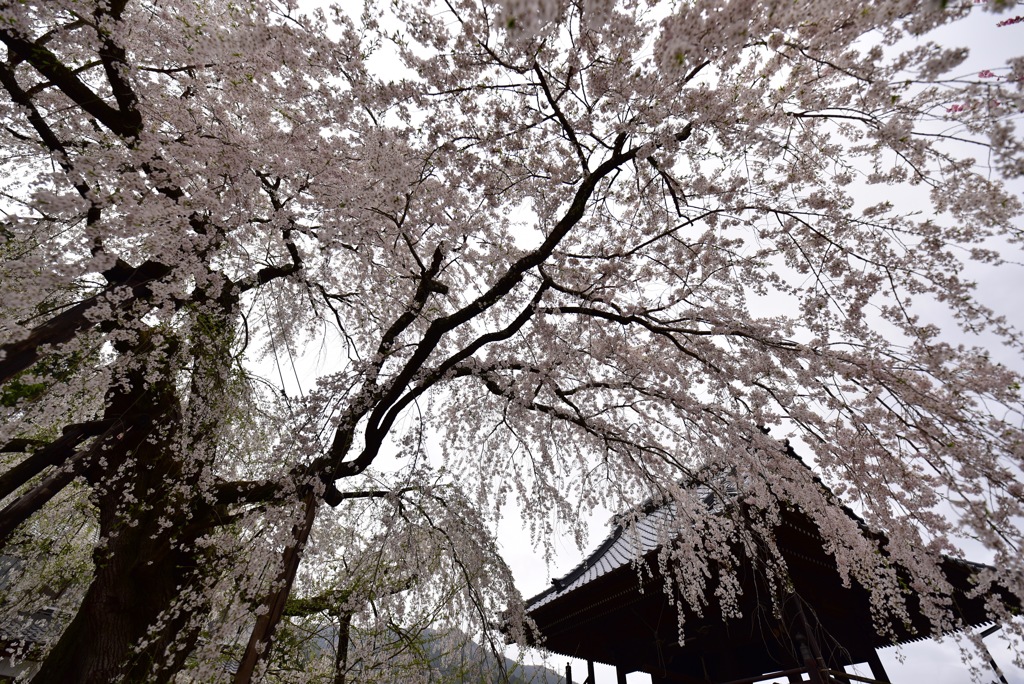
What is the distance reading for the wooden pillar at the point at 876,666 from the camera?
19.9 feet

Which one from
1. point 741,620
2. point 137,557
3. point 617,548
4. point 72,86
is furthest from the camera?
point 617,548

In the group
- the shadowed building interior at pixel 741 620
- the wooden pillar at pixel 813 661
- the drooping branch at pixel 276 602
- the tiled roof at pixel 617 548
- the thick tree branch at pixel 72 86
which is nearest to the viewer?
the drooping branch at pixel 276 602

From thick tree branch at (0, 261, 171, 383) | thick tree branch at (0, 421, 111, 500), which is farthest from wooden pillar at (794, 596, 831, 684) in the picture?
thick tree branch at (0, 421, 111, 500)

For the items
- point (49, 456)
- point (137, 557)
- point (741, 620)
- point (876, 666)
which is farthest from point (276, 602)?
point (876, 666)

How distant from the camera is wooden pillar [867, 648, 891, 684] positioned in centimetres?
606

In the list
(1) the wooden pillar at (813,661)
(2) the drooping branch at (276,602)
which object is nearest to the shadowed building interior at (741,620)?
(1) the wooden pillar at (813,661)

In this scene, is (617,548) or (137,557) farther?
(617,548)

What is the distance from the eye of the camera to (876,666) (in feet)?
20.4

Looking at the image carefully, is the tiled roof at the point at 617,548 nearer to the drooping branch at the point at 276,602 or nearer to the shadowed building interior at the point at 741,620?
the shadowed building interior at the point at 741,620

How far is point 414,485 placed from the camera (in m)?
5.10

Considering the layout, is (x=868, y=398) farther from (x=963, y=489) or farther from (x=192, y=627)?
(x=192, y=627)

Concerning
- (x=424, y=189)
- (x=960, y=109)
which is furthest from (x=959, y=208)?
(x=424, y=189)

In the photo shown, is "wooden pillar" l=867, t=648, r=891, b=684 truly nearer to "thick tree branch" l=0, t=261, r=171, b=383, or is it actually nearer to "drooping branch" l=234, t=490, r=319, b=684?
"drooping branch" l=234, t=490, r=319, b=684

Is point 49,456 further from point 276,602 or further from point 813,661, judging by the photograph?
point 813,661
